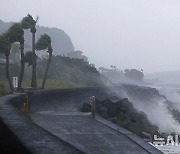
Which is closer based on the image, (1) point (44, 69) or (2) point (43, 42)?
(2) point (43, 42)

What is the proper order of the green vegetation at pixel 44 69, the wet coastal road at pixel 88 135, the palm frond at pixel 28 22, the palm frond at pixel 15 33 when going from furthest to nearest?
the palm frond at pixel 28 22
the green vegetation at pixel 44 69
the palm frond at pixel 15 33
the wet coastal road at pixel 88 135

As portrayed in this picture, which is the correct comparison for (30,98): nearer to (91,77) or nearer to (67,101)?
(67,101)

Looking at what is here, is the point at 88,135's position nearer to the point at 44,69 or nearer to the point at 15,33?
the point at 15,33

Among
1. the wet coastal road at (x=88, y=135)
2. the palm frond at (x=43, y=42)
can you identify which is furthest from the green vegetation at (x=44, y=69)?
the wet coastal road at (x=88, y=135)

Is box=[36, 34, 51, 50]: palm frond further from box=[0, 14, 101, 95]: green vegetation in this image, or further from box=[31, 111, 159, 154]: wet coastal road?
box=[31, 111, 159, 154]: wet coastal road

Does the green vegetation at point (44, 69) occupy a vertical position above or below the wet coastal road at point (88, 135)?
above

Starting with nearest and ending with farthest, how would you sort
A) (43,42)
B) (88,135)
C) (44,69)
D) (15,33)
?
(88,135) < (15,33) < (43,42) < (44,69)

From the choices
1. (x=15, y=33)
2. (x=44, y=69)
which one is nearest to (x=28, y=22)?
(x=15, y=33)

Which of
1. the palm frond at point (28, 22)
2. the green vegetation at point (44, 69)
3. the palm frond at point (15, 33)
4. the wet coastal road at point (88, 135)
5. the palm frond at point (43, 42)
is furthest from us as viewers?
the palm frond at point (43, 42)

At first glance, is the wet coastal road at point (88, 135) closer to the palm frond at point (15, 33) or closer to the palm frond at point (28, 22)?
the palm frond at point (15, 33)

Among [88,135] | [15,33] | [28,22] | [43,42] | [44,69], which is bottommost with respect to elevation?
[88,135]

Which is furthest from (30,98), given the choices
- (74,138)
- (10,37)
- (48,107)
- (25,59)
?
(25,59)

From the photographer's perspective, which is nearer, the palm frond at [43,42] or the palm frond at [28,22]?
the palm frond at [28,22]

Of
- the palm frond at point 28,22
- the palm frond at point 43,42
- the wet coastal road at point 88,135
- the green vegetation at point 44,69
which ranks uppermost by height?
the palm frond at point 28,22
